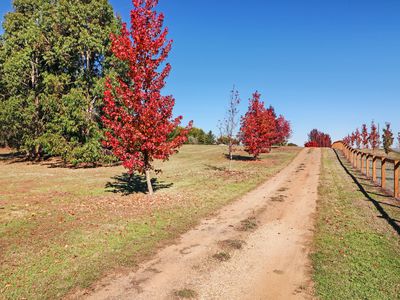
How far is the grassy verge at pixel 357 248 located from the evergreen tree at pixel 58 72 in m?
23.2

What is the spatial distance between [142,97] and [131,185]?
23.9ft

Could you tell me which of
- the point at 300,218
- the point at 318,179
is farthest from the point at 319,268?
the point at 318,179

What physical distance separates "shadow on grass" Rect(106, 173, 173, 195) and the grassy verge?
9.74m

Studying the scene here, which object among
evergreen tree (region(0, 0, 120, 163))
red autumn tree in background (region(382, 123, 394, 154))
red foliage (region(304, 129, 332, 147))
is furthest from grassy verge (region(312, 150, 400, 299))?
red foliage (region(304, 129, 332, 147))

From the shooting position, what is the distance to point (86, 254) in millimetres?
8078

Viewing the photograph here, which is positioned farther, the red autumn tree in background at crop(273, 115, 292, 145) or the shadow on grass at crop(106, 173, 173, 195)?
the red autumn tree in background at crop(273, 115, 292, 145)

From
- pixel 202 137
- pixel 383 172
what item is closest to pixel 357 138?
pixel 202 137

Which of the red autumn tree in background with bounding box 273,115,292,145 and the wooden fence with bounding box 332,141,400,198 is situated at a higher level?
the red autumn tree in background with bounding box 273,115,292,145

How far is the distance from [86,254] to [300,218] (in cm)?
754

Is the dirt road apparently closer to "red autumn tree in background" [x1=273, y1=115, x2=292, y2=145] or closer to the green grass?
the green grass

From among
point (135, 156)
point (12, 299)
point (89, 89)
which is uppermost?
point (89, 89)

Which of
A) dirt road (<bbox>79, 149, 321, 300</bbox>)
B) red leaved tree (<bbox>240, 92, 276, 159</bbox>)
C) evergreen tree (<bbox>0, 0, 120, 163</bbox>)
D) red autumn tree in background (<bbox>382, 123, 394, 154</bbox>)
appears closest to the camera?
dirt road (<bbox>79, 149, 321, 300</bbox>)

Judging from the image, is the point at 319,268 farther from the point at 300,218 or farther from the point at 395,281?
the point at 300,218

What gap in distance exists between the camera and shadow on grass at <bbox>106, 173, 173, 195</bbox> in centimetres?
1788
